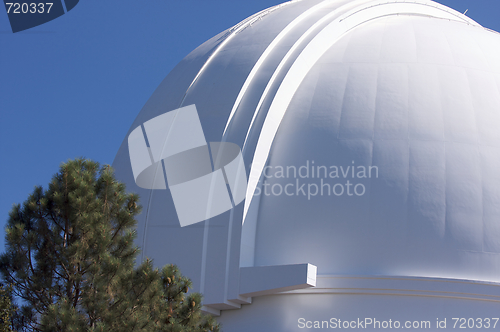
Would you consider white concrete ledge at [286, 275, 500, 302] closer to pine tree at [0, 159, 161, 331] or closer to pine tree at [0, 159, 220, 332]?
pine tree at [0, 159, 220, 332]

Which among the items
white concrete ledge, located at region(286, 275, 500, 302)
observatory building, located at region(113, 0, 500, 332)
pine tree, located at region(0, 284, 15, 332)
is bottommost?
pine tree, located at region(0, 284, 15, 332)

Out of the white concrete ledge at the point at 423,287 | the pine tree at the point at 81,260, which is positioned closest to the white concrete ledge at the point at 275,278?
the white concrete ledge at the point at 423,287

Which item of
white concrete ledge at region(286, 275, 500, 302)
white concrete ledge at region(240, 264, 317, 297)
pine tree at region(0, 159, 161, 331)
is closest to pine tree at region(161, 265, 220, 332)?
pine tree at region(0, 159, 161, 331)

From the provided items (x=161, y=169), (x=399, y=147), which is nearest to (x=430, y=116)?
(x=399, y=147)

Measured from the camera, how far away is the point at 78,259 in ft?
23.7

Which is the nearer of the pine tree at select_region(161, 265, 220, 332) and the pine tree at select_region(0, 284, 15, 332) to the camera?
the pine tree at select_region(0, 284, 15, 332)

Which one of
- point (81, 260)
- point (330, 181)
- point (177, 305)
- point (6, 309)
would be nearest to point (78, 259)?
point (81, 260)

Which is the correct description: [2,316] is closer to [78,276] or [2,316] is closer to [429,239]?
[78,276]

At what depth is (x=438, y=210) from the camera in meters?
11.1

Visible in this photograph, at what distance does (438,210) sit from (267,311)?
3.73 meters

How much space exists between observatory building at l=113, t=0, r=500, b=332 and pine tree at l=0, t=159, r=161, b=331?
348 cm

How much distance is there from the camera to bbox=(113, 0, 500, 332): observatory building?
10.6 metres

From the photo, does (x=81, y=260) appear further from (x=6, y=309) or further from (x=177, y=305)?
(x=177, y=305)

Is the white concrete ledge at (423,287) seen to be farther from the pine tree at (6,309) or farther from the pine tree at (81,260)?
the pine tree at (6,309)
